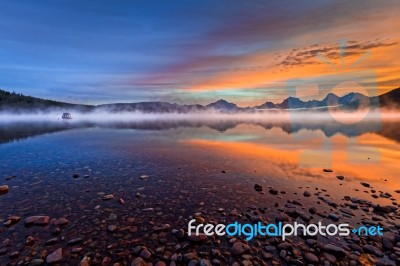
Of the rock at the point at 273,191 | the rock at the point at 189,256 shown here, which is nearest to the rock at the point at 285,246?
the rock at the point at 189,256

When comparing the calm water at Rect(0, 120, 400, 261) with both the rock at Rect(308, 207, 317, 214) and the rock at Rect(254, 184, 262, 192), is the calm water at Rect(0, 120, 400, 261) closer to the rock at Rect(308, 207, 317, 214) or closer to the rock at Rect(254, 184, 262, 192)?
the rock at Rect(254, 184, 262, 192)

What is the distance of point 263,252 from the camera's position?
7.98 meters

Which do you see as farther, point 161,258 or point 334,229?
point 334,229

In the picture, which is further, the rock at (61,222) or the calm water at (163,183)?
the calm water at (163,183)

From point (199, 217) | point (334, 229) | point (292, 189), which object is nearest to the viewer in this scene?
point (334, 229)

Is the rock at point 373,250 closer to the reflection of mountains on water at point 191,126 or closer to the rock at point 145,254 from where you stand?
the rock at point 145,254

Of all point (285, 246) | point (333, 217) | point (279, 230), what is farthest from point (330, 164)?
point (285, 246)

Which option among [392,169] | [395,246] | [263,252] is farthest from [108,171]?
[392,169]

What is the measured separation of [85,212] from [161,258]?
548cm

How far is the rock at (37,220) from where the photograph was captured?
31.1ft

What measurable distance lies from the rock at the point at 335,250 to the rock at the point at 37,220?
12130 millimetres

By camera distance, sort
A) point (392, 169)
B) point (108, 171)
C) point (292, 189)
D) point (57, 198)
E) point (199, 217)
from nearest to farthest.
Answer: point (199, 217)
point (57, 198)
point (292, 189)
point (108, 171)
point (392, 169)

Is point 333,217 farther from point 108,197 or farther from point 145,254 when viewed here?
point 108,197

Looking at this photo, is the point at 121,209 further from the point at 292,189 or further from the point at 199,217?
the point at 292,189
